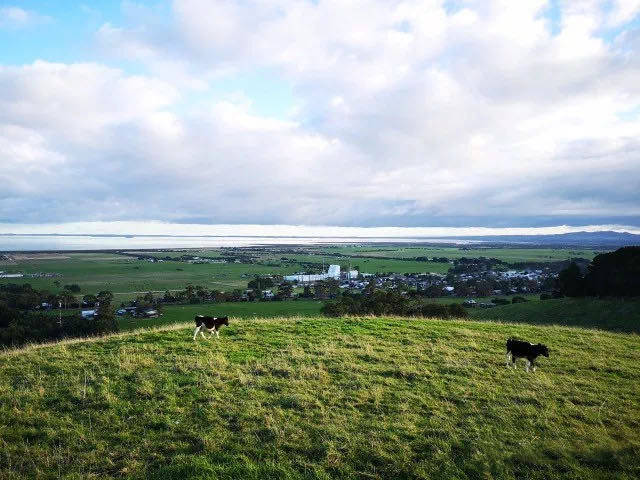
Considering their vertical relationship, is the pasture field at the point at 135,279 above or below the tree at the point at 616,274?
below

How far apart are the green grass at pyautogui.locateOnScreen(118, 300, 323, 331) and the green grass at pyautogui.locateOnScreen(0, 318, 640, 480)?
49006mm

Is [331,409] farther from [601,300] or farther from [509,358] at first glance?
[601,300]

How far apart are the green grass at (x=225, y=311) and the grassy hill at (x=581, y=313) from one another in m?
32.9

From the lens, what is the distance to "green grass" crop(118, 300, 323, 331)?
65.9m

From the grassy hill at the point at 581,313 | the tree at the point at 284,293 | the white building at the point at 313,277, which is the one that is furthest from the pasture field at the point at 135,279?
the grassy hill at the point at 581,313

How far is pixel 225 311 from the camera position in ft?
245

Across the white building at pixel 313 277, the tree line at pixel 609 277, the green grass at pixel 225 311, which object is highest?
the tree line at pixel 609 277

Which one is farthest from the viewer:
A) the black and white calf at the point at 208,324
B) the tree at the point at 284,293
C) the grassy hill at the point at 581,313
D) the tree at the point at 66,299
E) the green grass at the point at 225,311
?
the tree at the point at 284,293

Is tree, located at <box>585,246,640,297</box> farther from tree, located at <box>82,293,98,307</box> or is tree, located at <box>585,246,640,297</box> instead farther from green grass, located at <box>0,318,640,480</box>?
tree, located at <box>82,293,98,307</box>

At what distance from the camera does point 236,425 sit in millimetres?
9828

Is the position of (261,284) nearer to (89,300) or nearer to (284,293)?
(284,293)

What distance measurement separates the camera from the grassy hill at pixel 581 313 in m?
43.2

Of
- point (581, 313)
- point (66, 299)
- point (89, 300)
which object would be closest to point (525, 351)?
point (581, 313)

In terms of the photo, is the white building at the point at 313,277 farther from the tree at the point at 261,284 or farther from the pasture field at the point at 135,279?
the pasture field at the point at 135,279
